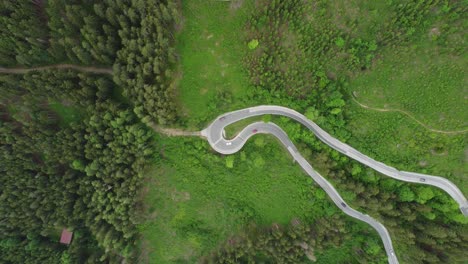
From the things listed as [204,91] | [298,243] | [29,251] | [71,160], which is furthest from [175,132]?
[29,251]

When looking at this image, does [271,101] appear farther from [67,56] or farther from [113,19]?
[67,56]

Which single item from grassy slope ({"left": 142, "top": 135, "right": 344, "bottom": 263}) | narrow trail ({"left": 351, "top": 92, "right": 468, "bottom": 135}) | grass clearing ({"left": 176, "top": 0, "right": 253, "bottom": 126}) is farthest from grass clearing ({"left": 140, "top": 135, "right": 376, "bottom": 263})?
narrow trail ({"left": 351, "top": 92, "right": 468, "bottom": 135})

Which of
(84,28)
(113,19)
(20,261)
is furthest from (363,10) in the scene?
(20,261)

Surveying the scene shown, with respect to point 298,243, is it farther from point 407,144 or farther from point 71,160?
point 71,160

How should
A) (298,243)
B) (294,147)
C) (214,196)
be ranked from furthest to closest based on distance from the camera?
(214,196) → (294,147) → (298,243)

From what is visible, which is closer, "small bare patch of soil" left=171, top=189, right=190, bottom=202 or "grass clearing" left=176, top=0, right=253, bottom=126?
"grass clearing" left=176, top=0, right=253, bottom=126

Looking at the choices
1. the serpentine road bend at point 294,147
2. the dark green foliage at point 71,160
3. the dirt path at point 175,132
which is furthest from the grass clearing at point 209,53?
the dark green foliage at point 71,160

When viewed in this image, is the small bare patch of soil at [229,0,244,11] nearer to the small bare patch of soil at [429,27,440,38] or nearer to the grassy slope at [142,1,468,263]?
the grassy slope at [142,1,468,263]
